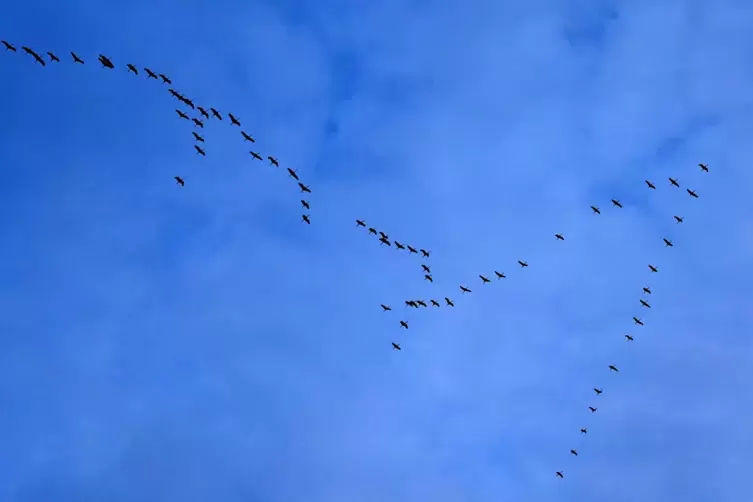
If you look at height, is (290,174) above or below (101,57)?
above

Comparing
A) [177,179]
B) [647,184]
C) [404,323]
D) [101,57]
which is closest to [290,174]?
[177,179]

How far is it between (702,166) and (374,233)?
38490mm

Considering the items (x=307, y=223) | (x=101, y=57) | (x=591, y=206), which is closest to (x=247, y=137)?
(x=307, y=223)

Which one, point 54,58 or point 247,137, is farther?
point 247,137

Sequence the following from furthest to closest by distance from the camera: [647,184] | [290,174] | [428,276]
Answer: [428,276]
[647,184]
[290,174]

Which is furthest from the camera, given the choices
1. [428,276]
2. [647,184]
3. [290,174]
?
[428,276]

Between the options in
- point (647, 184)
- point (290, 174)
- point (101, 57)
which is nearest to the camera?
point (101, 57)

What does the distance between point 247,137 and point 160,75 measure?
38.1 feet

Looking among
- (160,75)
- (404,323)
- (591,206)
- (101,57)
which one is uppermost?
(591,206)

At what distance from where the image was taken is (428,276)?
10388cm

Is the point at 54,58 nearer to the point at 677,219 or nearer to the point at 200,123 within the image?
the point at 200,123

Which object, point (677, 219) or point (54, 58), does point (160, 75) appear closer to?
point (54, 58)

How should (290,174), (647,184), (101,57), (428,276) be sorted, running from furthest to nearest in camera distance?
(428,276)
(647,184)
(290,174)
(101,57)

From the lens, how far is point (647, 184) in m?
95.2
